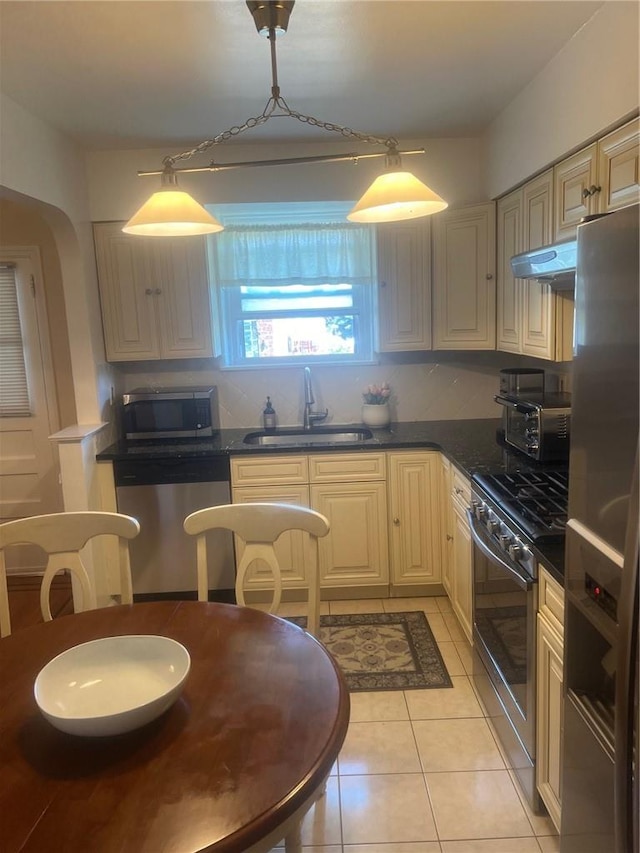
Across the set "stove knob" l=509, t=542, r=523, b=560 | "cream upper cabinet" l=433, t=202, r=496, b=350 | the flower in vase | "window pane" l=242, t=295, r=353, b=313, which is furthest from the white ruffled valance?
"stove knob" l=509, t=542, r=523, b=560

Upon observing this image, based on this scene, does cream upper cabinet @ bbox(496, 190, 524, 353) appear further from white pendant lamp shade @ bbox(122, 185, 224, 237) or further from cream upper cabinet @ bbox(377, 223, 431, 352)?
white pendant lamp shade @ bbox(122, 185, 224, 237)

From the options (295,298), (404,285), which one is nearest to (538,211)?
(404,285)

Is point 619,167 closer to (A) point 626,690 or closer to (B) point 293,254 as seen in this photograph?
(A) point 626,690

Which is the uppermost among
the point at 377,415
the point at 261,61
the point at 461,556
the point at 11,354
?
Answer: the point at 261,61

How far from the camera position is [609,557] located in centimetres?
121

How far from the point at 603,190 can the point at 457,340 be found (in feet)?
4.83

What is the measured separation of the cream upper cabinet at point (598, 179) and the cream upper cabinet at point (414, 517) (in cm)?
140

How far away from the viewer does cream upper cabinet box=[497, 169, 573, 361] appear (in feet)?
8.43

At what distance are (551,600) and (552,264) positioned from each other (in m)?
1.12

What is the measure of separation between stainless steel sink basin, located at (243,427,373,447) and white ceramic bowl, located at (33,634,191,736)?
2289 mm

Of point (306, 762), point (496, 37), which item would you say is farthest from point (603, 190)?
point (306, 762)

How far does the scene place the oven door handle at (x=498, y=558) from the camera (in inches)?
74.7

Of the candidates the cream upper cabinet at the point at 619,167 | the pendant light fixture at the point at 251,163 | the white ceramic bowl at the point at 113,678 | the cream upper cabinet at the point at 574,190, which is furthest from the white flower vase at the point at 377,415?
the white ceramic bowl at the point at 113,678

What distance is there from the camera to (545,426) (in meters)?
2.62
